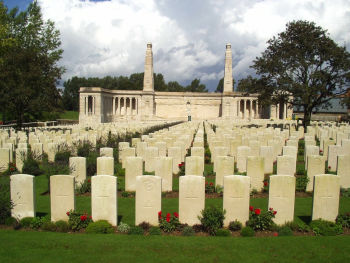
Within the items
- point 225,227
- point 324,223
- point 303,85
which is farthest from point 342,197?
point 303,85

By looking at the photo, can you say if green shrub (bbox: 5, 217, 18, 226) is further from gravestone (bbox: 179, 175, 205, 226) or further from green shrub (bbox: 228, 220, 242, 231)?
green shrub (bbox: 228, 220, 242, 231)

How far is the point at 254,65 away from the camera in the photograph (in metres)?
25.8

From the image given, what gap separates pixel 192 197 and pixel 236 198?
32.2 inches

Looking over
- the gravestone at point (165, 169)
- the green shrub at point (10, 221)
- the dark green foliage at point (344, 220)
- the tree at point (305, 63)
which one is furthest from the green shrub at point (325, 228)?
the tree at point (305, 63)

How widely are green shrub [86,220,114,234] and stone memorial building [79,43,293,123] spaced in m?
54.8

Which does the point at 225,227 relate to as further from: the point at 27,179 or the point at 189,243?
the point at 27,179

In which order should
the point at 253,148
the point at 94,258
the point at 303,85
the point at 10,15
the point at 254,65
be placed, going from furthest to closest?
the point at 10,15 → the point at 254,65 → the point at 303,85 → the point at 253,148 → the point at 94,258

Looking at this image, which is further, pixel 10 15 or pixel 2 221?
pixel 10 15

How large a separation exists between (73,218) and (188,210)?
84.3 inches

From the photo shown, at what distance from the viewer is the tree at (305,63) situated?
2303cm

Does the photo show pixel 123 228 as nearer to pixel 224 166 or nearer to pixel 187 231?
pixel 187 231

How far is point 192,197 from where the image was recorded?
5812 millimetres

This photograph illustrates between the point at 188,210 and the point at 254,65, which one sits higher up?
the point at 254,65

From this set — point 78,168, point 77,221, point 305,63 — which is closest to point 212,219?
point 77,221
